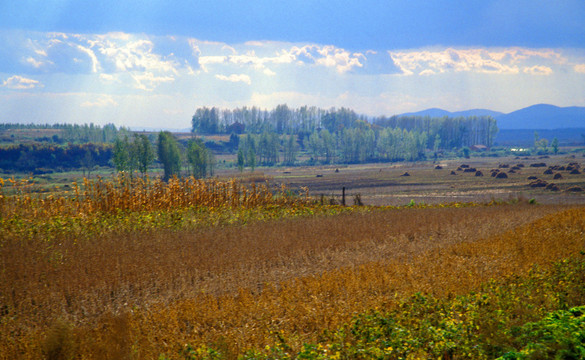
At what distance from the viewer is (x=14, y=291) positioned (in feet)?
24.8

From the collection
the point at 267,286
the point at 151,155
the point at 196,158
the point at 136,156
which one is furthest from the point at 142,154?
the point at 267,286

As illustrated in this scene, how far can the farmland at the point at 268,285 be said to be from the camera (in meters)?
6.00

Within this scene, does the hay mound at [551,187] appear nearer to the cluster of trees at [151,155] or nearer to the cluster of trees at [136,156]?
the cluster of trees at [151,155]

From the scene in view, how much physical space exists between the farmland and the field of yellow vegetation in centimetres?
3

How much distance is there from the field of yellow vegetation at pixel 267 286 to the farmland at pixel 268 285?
0.03 m

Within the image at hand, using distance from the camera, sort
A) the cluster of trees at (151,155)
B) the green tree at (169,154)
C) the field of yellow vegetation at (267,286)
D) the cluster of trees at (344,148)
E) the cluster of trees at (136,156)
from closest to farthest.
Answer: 1. the field of yellow vegetation at (267,286)
2. the cluster of trees at (136,156)
3. the cluster of trees at (151,155)
4. the green tree at (169,154)
5. the cluster of trees at (344,148)

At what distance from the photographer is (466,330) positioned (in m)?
6.45

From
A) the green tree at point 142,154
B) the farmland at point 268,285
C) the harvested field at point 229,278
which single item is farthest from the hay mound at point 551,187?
the green tree at point 142,154

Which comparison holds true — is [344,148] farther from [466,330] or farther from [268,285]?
[466,330]

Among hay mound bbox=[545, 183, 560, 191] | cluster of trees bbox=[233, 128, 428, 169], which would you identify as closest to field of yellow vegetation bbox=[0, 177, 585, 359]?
hay mound bbox=[545, 183, 560, 191]

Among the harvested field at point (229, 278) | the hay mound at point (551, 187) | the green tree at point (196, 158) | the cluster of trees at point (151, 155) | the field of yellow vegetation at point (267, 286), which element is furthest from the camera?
the green tree at point (196, 158)

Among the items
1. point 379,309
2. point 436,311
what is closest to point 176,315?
point 379,309

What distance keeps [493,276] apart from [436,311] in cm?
259

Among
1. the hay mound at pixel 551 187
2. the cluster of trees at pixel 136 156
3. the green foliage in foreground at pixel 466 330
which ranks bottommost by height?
the hay mound at pixel 551 187
